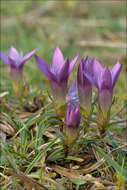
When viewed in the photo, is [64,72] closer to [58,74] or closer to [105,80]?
[58,74]

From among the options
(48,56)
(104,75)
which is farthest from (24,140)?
(48,56)

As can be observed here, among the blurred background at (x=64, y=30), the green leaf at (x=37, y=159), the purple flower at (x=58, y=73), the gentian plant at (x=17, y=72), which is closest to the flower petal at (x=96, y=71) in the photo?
the purple flower at (x=58, y=73)

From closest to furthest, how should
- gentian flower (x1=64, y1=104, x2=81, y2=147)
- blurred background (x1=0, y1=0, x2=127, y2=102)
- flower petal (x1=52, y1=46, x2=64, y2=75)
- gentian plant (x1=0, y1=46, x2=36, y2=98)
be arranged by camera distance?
gentian flower (x1=64, y1=104, x2=81, y2=147)
flower petal (x1=52, y1=46, x2=64, y2=75)
gentian plant (x1=0, y1=46, x2=36, y2=98)
blurred background (x1=0, y1=0, x2=127, y2=102)

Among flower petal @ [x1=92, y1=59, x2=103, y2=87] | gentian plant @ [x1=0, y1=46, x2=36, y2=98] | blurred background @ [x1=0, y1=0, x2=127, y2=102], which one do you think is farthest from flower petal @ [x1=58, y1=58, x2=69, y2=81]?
blurred background @ [x1=0, y1=0, x2=127, y2=102]

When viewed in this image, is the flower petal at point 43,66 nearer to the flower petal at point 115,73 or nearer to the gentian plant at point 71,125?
the gentian plant at point 71,125

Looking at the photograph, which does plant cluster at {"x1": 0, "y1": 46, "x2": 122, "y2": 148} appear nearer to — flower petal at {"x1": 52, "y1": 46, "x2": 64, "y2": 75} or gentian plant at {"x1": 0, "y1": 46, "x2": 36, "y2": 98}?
flower petal at {"x1": 52, "y1": 46, "x2": 64, "y2": 75}

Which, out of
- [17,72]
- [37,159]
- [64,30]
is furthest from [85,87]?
[64,30]
